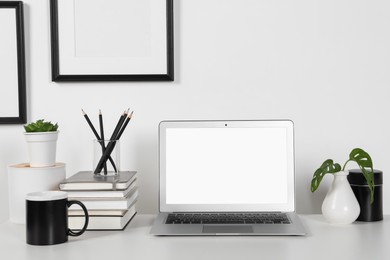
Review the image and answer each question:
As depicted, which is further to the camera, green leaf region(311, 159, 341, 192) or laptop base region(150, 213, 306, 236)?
green leaf region(311, 159, 341, 192)

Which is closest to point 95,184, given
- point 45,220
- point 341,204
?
point 45,220

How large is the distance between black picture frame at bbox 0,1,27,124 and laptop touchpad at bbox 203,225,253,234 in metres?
0.67

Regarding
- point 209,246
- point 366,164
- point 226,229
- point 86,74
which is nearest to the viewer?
point 209,246

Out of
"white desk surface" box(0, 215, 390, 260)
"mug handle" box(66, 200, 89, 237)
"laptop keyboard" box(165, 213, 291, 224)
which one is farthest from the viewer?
"laptop keyboard" box(165, 213, 291, 224)

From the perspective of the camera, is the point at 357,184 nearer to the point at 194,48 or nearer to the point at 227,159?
the point at 227,159

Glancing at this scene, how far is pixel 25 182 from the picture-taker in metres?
1.34

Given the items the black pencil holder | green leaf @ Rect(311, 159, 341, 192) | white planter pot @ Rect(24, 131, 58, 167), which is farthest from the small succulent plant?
the black pencil holder

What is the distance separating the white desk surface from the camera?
1073 mm

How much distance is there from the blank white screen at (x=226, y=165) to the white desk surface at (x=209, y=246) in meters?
0.16

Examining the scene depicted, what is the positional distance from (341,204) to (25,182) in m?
0.80

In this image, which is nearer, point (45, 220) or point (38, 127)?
point (45, 220)

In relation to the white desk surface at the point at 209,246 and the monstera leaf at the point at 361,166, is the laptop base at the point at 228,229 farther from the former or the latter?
the monstera leaf at the point at 361,166

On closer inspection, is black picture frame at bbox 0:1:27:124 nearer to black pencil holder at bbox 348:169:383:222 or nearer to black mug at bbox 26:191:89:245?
black mug at bbox 26:191:89:245

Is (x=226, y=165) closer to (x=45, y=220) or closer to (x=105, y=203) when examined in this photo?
(x=105, y=203)
